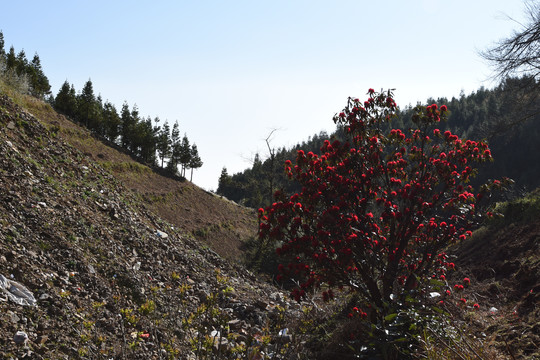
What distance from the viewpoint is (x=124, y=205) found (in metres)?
10.5

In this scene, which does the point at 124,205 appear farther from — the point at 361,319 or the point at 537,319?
the point at 537,319

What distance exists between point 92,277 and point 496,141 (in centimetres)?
1069

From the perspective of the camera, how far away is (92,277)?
5719mm

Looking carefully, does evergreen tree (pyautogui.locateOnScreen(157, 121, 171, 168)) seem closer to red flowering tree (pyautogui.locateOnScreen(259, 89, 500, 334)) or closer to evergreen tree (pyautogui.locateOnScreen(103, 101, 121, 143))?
evergreen tree (pyautogui.locateOnScreen(103, 101, 121, 143))

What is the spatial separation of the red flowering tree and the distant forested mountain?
1.45 ft

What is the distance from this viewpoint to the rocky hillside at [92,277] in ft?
11.7

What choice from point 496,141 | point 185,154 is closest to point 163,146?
point 185,154

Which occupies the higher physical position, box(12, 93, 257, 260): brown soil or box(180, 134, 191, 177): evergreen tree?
box(180, 134, 191, 177): evergreen tree

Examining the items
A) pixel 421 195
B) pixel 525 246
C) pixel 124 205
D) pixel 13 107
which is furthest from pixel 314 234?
pixel 13 107

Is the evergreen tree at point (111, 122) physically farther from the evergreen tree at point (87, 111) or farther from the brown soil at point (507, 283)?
the brown soil at point (507, 283)

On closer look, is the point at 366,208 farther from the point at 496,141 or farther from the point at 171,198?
the point at 171,198

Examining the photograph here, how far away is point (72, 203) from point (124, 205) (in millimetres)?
2769

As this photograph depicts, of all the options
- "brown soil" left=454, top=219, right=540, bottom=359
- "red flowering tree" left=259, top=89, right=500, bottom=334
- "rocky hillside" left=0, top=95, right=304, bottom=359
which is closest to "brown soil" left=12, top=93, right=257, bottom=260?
"rocky hillside" left=0, top=95, right=304, bottom=359

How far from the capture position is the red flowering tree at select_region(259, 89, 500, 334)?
459cm
